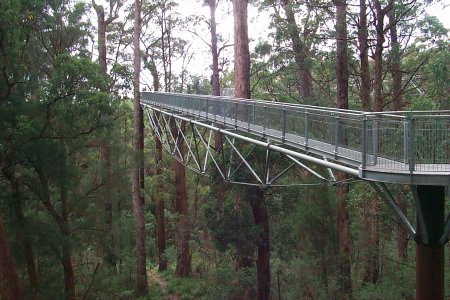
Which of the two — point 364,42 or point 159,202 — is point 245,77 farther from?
point 159,202

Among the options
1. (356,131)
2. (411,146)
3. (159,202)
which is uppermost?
(356,131)

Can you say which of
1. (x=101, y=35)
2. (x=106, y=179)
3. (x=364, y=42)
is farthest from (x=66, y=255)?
(x=364, y=42)

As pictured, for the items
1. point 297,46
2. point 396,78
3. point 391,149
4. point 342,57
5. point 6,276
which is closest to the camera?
point 391,149

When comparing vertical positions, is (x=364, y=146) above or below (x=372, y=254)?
above

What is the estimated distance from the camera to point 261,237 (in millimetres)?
12773

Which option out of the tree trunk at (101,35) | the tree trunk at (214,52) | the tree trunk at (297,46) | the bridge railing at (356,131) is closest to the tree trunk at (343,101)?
the tree trunk at (297,46)

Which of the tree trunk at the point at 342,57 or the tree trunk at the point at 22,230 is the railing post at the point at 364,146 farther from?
the tree trunk at the point at 22,230

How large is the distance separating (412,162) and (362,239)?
1085 cm

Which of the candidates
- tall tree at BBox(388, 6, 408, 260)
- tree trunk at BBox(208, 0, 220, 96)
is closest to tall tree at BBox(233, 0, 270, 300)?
tall tree at BBox(388, 6, 408, 260)

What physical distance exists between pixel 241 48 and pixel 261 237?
5774 mm

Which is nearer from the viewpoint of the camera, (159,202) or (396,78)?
(396,78)

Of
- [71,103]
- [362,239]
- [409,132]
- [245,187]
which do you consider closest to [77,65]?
[71,103]

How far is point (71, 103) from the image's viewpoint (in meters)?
9.84

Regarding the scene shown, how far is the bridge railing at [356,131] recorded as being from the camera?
4.99 meters
